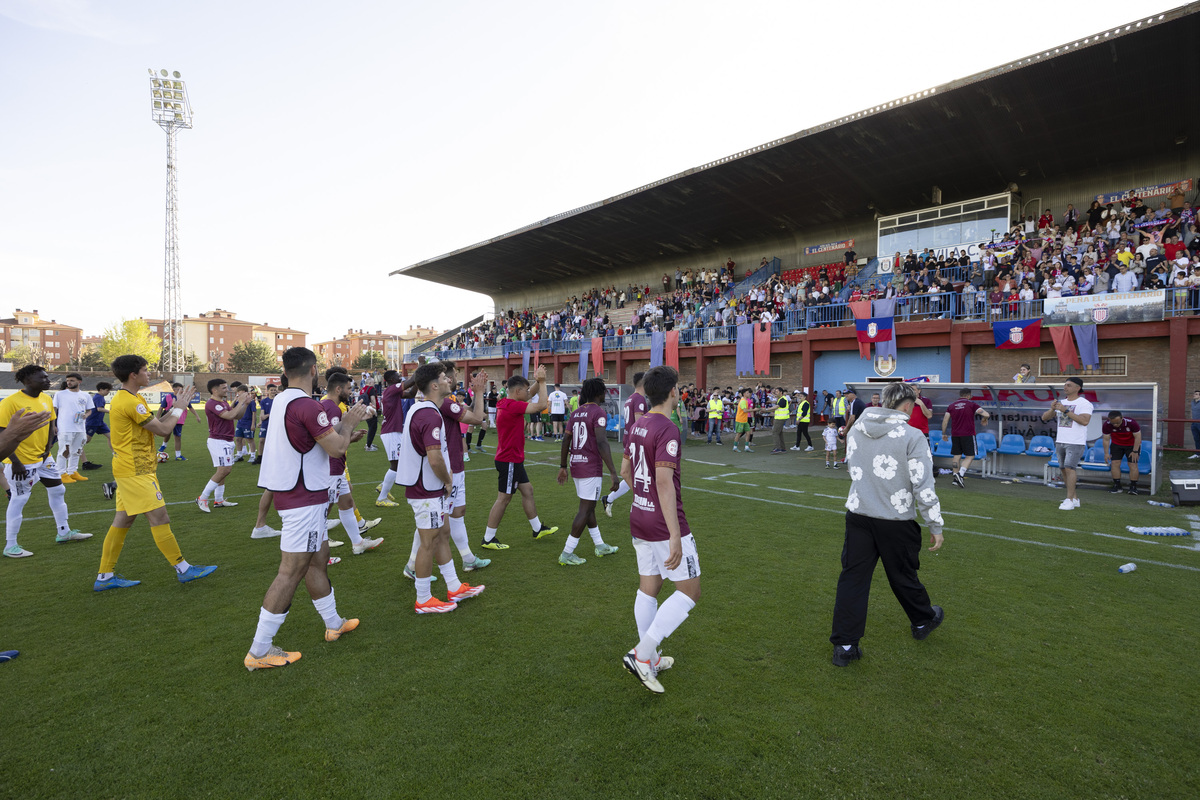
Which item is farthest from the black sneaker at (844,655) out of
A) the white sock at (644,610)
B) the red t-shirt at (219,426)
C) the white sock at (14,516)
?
the red t-shirt at (219,426)

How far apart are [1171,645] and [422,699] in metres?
5.37

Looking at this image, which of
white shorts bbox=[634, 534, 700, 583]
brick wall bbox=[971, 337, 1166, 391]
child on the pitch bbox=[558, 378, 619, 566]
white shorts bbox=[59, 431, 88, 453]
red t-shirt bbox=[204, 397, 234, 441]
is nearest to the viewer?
white shorts bbox=[634, 534, 700, 583]

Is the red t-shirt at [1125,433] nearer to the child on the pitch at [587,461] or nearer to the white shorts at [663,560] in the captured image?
the child on the pitch at [587,461]

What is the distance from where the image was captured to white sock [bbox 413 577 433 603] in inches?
189

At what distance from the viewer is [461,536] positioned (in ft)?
19.2

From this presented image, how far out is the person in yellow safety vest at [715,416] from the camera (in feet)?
62.1

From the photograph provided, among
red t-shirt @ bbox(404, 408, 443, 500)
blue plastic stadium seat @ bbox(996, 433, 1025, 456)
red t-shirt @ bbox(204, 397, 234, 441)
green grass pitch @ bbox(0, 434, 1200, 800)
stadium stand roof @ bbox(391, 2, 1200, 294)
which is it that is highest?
stadium stand roof @ bbox(391, 2, 1200, 294)

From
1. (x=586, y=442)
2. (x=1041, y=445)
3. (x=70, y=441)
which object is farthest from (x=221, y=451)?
(x=1041, y=445)

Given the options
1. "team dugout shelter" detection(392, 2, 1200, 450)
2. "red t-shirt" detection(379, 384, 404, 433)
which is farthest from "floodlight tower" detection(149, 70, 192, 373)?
"red t-shirt" detection(379, 384, 404, 433)

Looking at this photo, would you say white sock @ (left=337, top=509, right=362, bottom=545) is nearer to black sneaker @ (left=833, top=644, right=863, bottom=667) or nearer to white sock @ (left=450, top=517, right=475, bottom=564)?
white sock @ (left=450, top=517, right=475, bottom=564)

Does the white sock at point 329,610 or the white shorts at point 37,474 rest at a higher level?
the white shorts at point 37,474

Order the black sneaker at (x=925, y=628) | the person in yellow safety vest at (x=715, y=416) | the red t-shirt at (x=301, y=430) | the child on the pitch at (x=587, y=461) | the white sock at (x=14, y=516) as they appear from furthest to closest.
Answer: the person in yellow safety vest at (x=715, y=416), the white sock at (x=14, y=516), the child on the pitch at (x=587, y=461), the black sneaker at (x=925, y=628), the red t-shirt at (x=301, y=430)

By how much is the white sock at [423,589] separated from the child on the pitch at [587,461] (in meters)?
1.69

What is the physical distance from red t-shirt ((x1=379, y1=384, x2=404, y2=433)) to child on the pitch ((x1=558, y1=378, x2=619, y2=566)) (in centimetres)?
235
